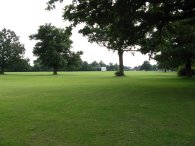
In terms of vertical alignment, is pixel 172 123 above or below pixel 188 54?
below

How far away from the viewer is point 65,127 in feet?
29.2

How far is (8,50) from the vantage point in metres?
83.4

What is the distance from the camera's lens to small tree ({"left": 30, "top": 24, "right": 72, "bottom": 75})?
7400cm

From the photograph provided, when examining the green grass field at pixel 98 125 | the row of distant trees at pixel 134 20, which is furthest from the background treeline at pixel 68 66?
the green grass field at pixel 98 125

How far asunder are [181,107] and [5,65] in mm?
77008

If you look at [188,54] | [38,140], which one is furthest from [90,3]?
[188,54]

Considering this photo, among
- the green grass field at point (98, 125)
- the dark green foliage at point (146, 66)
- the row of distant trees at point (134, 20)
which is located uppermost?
the row of distant trees at point (134, 20)

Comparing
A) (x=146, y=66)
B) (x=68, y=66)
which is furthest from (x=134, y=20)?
(x=146, y=66)

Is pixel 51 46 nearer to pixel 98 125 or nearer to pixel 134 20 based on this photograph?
pixel 134 20

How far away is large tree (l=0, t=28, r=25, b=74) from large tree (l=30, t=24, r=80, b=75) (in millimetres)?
9399

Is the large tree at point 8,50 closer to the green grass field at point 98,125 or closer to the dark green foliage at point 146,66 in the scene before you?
the green grass field at point 98,125

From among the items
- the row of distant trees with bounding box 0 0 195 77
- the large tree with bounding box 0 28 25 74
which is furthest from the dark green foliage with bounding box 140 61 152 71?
the row of distant trees with bounding box 0 0 195 77

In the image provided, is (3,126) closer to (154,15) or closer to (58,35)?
(154,15)

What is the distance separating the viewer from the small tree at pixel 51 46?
Result: 243 ft
